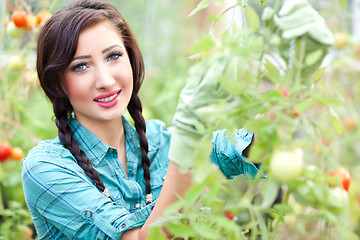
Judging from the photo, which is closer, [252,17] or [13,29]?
[252,17]

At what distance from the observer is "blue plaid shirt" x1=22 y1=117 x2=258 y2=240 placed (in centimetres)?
100

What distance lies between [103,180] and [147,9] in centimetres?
311

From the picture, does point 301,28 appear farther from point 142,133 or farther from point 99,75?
point 142,133

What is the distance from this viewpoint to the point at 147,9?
405 centimetres

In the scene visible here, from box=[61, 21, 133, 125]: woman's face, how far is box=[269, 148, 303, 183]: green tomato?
64 centimetres

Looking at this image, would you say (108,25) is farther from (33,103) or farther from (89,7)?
(33,103)

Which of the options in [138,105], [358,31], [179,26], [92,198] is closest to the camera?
[92,198]

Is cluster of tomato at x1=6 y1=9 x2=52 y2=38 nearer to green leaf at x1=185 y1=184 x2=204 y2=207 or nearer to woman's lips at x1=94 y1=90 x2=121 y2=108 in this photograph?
woman's lips at x1=94 y1=90 x2=121 y2=108

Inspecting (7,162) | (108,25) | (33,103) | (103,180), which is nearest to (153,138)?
(103,180)

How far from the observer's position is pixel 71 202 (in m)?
1.01

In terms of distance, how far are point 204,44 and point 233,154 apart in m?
0.56

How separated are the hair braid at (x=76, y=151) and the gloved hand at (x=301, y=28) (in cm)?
63

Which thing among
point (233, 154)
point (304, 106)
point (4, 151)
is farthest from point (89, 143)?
point (304, 106)

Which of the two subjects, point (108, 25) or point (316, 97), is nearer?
point (316, 97)
